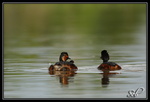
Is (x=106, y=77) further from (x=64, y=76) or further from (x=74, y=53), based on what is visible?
(x=74, y=53)

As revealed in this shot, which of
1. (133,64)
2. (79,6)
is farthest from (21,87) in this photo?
(79,6)

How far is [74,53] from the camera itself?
76.9 ft

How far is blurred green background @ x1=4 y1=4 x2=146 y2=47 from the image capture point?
2991 cm

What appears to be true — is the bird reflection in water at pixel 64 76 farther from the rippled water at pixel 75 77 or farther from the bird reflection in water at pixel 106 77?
the bird reflection in water at pixel 106 77

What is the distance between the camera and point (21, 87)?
52.5 ft

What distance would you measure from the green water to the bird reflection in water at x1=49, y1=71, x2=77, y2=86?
3 cm

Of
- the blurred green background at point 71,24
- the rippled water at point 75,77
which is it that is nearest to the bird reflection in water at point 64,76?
the rippled water at point 75,77

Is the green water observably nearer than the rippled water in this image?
No

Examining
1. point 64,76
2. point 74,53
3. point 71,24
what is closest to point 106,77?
point 64,76

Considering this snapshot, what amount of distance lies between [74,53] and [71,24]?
1818 cm

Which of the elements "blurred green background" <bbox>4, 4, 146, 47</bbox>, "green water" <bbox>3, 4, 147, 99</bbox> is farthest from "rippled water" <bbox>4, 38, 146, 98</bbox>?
"blurred green background" <bbox>4, 4, 146, 47</bbox>

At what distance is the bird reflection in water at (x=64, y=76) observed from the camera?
1694cm

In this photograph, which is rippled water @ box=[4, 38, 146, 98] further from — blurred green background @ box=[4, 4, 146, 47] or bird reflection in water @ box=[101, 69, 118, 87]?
blurred green background @ box=[4, 4, 146, 47]

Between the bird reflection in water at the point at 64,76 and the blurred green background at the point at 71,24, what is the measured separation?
28.8ft
